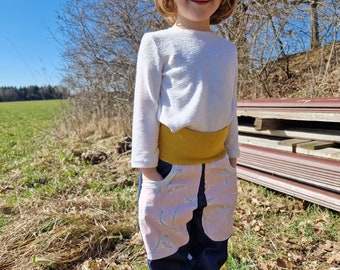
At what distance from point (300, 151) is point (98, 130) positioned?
5774 millimetres

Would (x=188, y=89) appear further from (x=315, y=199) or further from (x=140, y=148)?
(x=315, y=199)

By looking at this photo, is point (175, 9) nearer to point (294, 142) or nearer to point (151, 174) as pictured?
point (151, 174)

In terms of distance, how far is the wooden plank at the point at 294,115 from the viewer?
2.54m

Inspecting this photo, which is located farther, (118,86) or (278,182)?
(118,86)

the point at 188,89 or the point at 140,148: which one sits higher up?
the point at 188,89

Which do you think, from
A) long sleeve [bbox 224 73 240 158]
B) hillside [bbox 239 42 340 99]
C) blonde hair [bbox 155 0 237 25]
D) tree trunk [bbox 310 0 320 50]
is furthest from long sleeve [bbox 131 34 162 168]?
tree trunk [bbox 310 0 320 50]

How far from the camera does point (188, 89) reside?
47.5 inches

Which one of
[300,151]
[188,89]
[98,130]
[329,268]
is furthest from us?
[98,130]

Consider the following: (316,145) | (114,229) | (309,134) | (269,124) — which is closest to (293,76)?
(269,124)

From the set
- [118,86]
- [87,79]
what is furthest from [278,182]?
[87,79]

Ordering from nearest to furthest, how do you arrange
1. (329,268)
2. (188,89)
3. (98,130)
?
(188,89), (329,268), (98,130)

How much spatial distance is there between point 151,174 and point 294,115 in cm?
206

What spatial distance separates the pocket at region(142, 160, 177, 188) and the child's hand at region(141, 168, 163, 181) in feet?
0.04

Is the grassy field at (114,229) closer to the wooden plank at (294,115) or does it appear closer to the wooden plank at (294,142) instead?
the wooden plank at (294,142)
